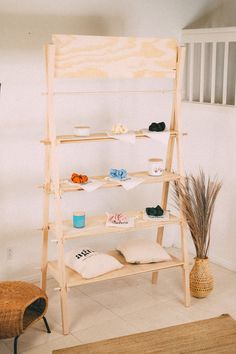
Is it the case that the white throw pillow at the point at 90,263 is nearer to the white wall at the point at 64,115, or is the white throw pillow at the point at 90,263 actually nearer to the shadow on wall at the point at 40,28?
the white wall at the point at 64,115

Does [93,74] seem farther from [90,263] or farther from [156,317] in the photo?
[156,317]

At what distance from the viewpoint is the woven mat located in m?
3.21

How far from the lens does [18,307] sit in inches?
130

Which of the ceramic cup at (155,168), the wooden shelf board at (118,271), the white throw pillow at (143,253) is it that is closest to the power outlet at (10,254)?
the wooden shelf board at (118,271)

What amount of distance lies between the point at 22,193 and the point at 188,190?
1203 mm

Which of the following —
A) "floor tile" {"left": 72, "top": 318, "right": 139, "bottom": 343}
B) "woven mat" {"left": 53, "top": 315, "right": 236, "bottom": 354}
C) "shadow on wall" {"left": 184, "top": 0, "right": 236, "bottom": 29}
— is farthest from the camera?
"shadow on wall" {"left": 184, "top": 0, "right": 236, "bottom": 29}

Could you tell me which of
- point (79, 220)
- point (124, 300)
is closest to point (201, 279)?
point (124, 300)

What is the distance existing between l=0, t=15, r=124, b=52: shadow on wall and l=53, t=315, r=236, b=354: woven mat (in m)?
2.06

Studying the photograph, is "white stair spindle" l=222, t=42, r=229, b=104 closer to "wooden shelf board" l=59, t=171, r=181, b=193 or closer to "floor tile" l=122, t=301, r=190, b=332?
"wooden shelf board" l=59, t=171, r=181, b=193

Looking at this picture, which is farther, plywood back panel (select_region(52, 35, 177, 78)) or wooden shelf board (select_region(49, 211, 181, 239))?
wooden shelf board (select_region(49, 211, 181, 239))

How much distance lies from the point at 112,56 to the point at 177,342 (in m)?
1.71

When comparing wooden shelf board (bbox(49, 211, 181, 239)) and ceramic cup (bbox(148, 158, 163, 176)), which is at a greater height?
ceramic cup (bbox(148, 158, 163, 176))

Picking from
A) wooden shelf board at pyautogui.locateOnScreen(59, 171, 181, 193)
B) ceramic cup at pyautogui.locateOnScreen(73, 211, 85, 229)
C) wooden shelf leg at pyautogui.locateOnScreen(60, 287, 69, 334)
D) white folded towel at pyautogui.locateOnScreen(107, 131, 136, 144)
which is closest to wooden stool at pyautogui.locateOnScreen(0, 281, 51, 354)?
wooden shelf leg at pyautogui.locateOnScreen(60, 287, 69, 334)

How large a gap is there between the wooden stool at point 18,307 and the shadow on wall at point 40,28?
161 cm
